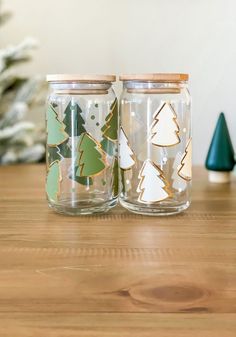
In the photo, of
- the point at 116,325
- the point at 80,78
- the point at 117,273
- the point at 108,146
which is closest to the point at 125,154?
the point at 108,146

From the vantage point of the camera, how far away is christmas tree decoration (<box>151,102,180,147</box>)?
2.65 feet

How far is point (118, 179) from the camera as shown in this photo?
2.79 ft

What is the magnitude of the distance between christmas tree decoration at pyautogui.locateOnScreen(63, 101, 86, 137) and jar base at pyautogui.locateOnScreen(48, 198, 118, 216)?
11 centimetres

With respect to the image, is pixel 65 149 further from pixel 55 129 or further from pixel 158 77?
pixel 158 77

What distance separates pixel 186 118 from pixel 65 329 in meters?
0.49

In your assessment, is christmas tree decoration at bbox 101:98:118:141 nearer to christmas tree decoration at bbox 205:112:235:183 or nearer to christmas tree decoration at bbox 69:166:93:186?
christmas tree decoration at bbox 69:166:93:186

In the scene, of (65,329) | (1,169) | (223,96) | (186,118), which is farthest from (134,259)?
(223,96)

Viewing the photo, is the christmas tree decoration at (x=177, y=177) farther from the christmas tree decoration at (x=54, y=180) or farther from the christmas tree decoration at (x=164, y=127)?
the christmas tree decoration at (x=54, y=180)

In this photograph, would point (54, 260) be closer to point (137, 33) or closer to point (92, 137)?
point (92, 137)

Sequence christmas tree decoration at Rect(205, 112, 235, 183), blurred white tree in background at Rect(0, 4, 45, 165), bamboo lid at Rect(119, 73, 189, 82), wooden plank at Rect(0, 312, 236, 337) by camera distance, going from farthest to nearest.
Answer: blurred white tree in background at Rect(0, 4, 45, 165) → christmas tree decoration at Rect(205, 112, 235, 183) → bamboo lid at Rect(119, 73, 189, 82) → wooden plank at Rect(0, 312, 236, 337)

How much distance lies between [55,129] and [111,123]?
3.3 inches

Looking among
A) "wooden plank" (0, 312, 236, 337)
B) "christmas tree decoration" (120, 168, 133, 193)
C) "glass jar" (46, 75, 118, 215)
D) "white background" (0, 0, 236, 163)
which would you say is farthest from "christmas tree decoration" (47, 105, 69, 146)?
"white background" (0, 0, 236, 163)

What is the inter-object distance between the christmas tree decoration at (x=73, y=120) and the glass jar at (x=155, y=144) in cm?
7

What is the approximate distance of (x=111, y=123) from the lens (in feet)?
2.74
